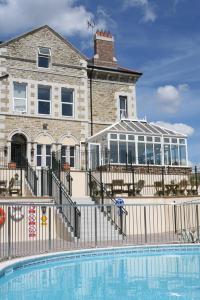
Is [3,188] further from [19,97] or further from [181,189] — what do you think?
[181,189]

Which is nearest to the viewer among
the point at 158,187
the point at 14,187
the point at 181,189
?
the point at 14,187

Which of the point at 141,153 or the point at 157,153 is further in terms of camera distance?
the point at 157,153

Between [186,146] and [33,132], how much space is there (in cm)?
1065

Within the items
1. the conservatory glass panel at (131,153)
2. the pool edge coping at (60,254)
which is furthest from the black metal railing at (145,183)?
the pool edge coping at (60,254)

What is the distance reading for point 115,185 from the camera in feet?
70.4

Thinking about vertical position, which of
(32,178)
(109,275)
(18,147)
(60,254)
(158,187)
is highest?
(18,147)

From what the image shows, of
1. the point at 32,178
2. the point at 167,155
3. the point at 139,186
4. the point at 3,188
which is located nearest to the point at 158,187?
the point at 139,186

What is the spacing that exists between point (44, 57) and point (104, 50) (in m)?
5.90

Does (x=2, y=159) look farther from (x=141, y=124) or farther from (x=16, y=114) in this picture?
(x=141, y=124)

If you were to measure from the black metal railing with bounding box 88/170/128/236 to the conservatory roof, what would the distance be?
6.17 meters

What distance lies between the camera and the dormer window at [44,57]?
2831cm

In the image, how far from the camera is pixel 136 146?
27.6 m

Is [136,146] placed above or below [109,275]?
above

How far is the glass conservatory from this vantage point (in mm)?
26688
